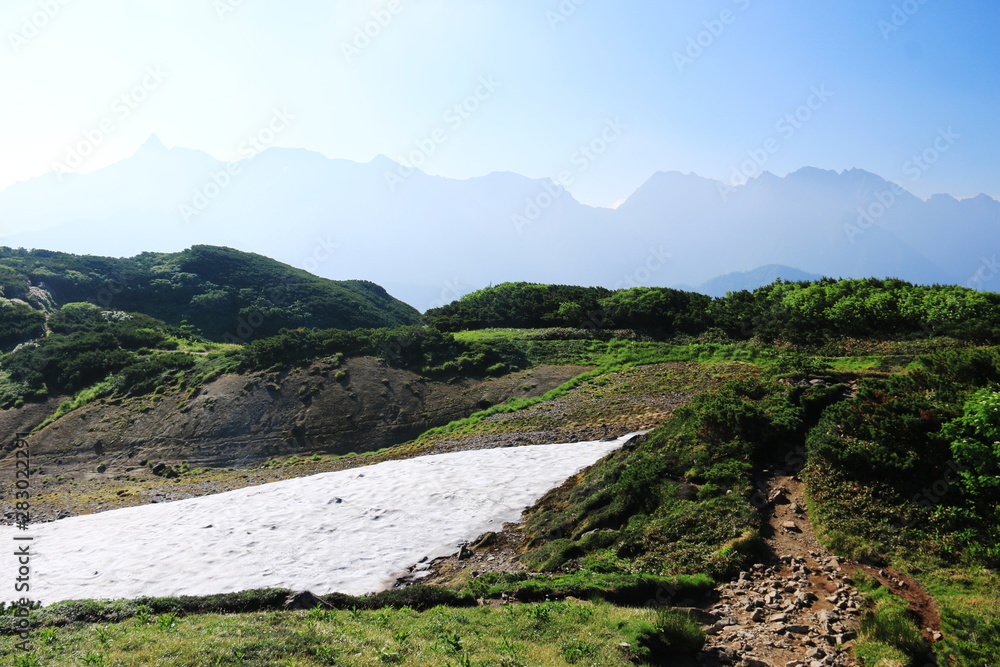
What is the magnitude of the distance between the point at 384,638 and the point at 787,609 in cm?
618

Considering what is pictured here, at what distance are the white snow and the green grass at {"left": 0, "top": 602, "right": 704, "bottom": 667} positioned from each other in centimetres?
426

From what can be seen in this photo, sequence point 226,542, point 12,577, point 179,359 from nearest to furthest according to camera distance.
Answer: point 12,577, point 226,542, point 179,359

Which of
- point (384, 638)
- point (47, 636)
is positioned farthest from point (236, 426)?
point (384, 638)

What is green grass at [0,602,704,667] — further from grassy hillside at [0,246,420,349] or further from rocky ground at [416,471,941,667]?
grassy hillside at [0,246,420,349]

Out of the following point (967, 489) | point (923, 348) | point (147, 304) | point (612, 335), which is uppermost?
point (147, 304)

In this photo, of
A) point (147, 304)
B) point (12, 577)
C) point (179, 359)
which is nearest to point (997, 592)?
point (12, 577)

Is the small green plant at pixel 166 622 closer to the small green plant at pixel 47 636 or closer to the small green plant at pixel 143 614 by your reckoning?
the small green plant at pixel 143 614

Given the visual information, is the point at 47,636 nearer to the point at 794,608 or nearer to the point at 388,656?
the point at 388,656

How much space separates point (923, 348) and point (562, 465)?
15878 millimetres

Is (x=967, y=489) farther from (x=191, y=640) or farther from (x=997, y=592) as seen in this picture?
(x=191, y=640)

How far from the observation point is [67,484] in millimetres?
23078

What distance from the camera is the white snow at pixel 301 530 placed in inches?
510

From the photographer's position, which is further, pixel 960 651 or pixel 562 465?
Result: pixel 562 465

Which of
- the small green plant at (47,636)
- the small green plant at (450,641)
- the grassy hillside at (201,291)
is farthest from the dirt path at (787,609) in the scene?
the grassy hillside at (201,291)
